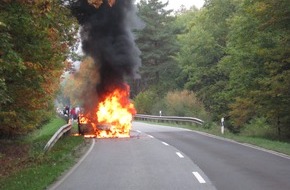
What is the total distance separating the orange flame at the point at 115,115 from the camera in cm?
2348

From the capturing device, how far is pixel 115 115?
24.2 m

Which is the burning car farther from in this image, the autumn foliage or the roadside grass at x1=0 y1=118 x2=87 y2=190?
the roadside grass at x1=0 y1=118 x2=87 y2=190

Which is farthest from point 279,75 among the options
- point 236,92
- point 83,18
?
point 83,18

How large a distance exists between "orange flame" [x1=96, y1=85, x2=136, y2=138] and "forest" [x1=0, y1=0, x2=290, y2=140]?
2571mm

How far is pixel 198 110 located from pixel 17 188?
33.1 m

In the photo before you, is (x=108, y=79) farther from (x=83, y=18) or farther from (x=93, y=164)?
(x=93, y=164)

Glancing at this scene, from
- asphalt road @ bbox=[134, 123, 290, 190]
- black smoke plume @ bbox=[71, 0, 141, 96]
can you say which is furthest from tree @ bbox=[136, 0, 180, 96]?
asphalt road @ bbox=[134, 123, 290, 190]

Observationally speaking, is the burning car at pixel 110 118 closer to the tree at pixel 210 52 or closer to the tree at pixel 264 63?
the tree at pixel 264 63

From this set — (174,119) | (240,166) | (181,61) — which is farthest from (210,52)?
(240,166)

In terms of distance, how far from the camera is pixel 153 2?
63.8m

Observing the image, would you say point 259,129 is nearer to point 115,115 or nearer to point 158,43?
point 115,115

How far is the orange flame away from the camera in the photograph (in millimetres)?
23484

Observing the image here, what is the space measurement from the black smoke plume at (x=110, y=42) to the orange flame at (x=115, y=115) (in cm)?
65

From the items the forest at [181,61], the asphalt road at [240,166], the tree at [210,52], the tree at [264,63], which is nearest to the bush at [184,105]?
the forest at [181,61]
